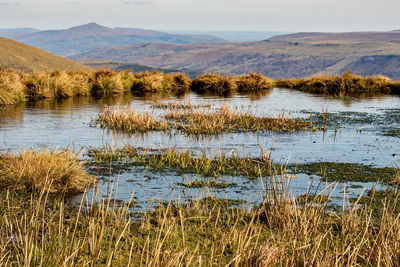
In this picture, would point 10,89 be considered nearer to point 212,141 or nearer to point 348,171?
point 212,141

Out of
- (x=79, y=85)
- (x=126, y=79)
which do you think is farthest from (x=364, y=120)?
(x=126, y=79)

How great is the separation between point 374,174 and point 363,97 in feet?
54.4

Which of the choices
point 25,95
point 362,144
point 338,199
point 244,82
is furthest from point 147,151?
point 244,82

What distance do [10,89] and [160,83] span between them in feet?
28.5

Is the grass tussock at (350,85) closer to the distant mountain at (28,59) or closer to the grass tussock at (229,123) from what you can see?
the grass tussock at (229,123)

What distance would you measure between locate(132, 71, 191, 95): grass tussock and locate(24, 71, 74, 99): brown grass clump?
439 cm

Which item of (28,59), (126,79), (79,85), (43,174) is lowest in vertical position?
(43,174)

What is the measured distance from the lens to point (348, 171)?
839cm

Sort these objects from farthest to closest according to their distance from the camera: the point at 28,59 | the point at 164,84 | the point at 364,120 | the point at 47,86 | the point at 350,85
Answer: the point at 28,59 → the point at 350,85 → the point at 164,84 → the point at 47,86 → the point at 364,120

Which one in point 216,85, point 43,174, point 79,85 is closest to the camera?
point 43,174

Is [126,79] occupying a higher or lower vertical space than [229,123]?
higher

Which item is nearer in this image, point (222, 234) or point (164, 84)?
point (222, 234)

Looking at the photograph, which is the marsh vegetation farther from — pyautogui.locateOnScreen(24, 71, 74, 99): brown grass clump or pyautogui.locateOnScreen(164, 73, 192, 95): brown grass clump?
pyautogui.locateOnScreen(164, 73, 192, 95): brown grass clump

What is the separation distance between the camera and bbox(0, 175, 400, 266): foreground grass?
388 cm
